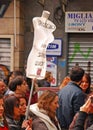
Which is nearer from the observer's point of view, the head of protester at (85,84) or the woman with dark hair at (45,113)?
the woman with dark hair at (45,113)

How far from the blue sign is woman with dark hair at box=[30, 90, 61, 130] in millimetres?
8227

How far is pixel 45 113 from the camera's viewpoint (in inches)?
214

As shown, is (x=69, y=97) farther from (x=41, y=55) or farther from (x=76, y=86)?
(x=41, y=55)

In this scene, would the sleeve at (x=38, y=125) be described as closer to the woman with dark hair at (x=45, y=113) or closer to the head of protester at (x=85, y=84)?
the woman with dark hair at (x=45, y=113)

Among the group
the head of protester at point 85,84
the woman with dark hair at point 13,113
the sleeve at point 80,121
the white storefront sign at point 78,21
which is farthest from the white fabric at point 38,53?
the white storefront sign at point 78,21

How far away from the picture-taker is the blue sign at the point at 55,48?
13852 mm

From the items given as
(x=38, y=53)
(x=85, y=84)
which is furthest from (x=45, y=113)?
(x=85, y=84)

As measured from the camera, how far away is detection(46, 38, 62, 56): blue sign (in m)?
13.9

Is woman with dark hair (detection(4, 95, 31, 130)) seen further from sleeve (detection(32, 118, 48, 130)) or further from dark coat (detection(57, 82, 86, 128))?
dark coat (detection(57, 82, 86, 128))

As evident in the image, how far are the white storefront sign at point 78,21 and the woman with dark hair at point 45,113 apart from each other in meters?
8.24

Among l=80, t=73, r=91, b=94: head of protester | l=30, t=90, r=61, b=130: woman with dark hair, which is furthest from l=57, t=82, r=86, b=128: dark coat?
l=30, t=90, r=61, b=130: woman with dark hair

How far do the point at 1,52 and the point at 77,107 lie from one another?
768 cm

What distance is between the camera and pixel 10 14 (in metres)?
13.9

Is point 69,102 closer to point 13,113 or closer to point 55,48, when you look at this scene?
point 13,113
